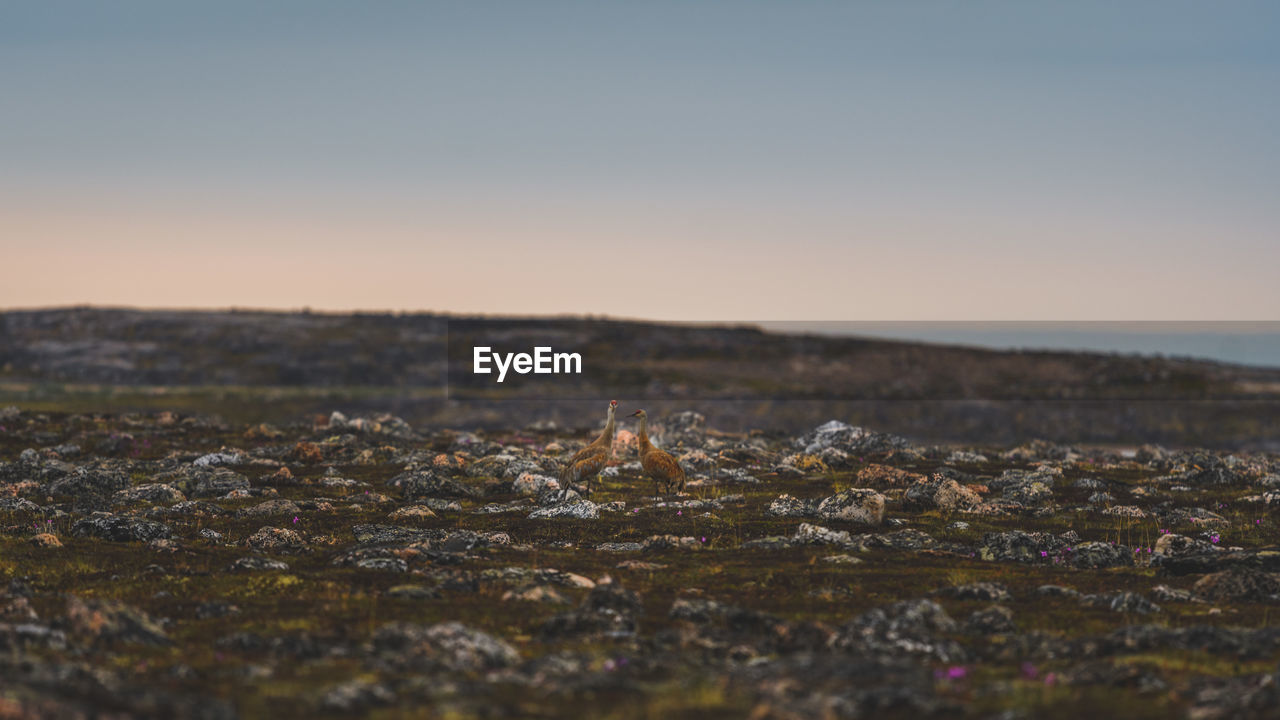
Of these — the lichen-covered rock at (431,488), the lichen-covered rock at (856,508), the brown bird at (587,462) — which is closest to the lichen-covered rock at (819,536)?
the lichen-covered rock at (856,508)

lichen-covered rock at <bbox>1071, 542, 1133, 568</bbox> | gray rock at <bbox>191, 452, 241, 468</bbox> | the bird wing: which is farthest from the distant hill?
lichen-covered rock at <bbox>1071, 542, 1133, 568</bbox>

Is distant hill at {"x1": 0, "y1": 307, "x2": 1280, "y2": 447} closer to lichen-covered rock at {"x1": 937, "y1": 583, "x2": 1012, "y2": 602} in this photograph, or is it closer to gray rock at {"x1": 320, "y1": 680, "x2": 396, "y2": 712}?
lichen-covered rock at {"x1": 937, "y1": 583, "x2": 1012, "y2": 602}

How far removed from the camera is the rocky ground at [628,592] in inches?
462

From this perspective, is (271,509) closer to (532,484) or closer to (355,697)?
(532,484)

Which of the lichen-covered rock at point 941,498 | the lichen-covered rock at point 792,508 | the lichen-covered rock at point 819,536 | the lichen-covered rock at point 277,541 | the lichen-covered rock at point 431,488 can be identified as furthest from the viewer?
the lichen-covered rock at point 431,488

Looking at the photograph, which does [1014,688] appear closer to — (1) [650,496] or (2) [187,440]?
(1) [650,496]

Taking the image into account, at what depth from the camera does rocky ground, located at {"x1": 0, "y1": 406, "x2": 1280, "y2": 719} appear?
38.5ft

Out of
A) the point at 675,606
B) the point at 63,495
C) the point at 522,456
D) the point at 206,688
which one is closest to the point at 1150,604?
the point at 675,606

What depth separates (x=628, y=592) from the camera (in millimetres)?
16734

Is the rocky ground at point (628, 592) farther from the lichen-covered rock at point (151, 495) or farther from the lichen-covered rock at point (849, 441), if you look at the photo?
the lichen-covered rock at point (849, 441)

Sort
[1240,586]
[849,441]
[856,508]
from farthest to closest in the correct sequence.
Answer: [849,441], [856,508], [1240,586]

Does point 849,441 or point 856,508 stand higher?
point 856,508

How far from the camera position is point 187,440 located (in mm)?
48344

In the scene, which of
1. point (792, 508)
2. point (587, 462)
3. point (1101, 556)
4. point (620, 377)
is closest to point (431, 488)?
point (587, 462)
